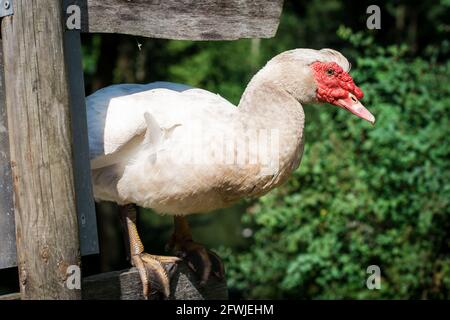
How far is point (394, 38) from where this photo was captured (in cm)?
1159

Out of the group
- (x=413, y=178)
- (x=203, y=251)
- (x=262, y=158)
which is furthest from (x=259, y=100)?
(x=413, y=178)

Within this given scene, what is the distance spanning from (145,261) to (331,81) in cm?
114

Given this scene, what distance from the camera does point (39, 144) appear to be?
8.24 ft

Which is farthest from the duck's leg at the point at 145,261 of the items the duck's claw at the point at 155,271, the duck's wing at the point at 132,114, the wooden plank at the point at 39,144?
the wooden plank at the point at 39,144

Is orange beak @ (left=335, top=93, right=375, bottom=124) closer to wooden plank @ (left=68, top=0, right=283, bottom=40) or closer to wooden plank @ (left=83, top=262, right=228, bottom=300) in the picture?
wooden plank @ (left=68, top=0, right=283, bottom=40)

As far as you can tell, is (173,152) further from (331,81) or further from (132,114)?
(331,81)

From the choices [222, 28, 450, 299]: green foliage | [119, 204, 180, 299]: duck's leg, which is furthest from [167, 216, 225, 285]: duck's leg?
[222, 28, 450, 299]: green foliage

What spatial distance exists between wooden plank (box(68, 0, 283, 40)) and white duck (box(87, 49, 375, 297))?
28cm

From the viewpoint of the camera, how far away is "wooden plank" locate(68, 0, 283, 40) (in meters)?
2.77

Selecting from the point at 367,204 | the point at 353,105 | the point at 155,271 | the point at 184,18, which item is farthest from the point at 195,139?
the point at 367,204

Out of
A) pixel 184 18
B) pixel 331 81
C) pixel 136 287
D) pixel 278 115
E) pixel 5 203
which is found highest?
pixel 184 18

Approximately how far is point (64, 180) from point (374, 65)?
12.2 ft

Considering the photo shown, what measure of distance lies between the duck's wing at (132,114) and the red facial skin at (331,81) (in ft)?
1.35

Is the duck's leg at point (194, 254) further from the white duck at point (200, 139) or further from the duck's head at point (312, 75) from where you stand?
the duck's head at point (312, 75)
